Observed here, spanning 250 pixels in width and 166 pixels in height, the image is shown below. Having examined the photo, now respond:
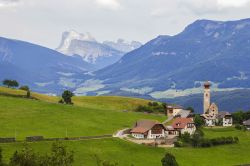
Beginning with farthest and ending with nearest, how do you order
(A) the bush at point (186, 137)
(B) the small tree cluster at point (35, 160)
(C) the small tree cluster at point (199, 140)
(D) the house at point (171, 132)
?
(D) the house at point (171, 132), (A) the bush at point (186, 137), (C) the small tree cluster at point (199, 140), (B) the small tree cluster at point (35, 160)

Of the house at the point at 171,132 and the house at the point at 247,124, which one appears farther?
the house at the point at 247,124

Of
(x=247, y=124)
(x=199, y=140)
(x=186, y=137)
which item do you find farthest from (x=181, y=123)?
(x=247, y=124)

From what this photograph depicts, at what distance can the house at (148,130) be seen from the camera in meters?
155

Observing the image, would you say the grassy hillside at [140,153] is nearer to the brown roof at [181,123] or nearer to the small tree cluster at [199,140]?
the small tree cluster at [199,140]

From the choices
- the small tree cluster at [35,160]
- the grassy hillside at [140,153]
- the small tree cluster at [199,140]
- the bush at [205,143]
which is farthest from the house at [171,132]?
the small tree cluster at [35,160]

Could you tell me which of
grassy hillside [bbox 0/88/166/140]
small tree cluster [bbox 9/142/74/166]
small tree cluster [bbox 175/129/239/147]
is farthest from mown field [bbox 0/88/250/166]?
small tree cluster [bbox 9/142/74/166]

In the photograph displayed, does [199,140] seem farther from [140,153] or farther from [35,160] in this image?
[35,160]

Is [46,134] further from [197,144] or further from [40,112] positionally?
[197,144]

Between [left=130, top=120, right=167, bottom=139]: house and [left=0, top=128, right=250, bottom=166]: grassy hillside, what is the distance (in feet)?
47.1

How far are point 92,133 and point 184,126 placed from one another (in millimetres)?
38927

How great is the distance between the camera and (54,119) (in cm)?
15675

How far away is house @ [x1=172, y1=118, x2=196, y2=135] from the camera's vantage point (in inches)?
6624

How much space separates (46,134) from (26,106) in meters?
36.7

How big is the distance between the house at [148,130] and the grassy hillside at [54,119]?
6.65 meters
